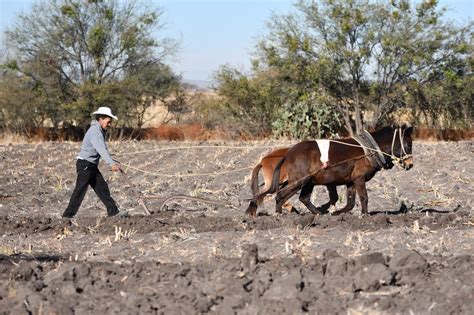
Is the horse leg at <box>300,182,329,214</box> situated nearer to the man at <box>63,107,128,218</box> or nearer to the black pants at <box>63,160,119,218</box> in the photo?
the man at <box>63,107,128,218</box>

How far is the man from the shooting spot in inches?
472

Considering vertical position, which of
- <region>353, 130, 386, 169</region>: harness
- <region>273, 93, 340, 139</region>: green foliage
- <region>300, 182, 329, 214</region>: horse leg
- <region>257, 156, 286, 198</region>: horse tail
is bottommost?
<region>300, 182, 329, 214</region>: horse leg

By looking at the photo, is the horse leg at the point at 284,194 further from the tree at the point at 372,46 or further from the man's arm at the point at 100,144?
the tree at the point at 372,46

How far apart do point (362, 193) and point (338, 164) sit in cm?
55

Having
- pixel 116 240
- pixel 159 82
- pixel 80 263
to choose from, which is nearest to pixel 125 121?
pixel 159 82

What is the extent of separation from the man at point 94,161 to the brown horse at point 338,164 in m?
2.26

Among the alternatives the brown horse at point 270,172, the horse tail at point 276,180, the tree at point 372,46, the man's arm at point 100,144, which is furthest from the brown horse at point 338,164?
the tree at point 372,46

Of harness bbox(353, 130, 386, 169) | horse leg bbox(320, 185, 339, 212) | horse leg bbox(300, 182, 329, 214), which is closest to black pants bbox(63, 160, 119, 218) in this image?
horse leg bbox(300, 182, 329, 214)

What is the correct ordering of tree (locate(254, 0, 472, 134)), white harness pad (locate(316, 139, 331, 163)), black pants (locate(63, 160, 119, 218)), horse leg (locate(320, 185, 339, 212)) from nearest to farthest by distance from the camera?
white harness pad (locate(316, 139, 331, 163)), black pants (locate(63, 160, 119, 218)), horse leg (locate(320, 185, 339, 212)), tree (locate(254, 0, 472, 134))

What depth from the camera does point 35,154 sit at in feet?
86.0

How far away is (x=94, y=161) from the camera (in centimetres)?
1227

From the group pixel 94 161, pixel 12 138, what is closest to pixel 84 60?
pixel 12 138

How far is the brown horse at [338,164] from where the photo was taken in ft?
39.1

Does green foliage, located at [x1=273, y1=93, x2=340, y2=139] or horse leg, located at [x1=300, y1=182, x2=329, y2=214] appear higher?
green foliage, located at [x1=273, y1=93, x2=340, y2=139]
